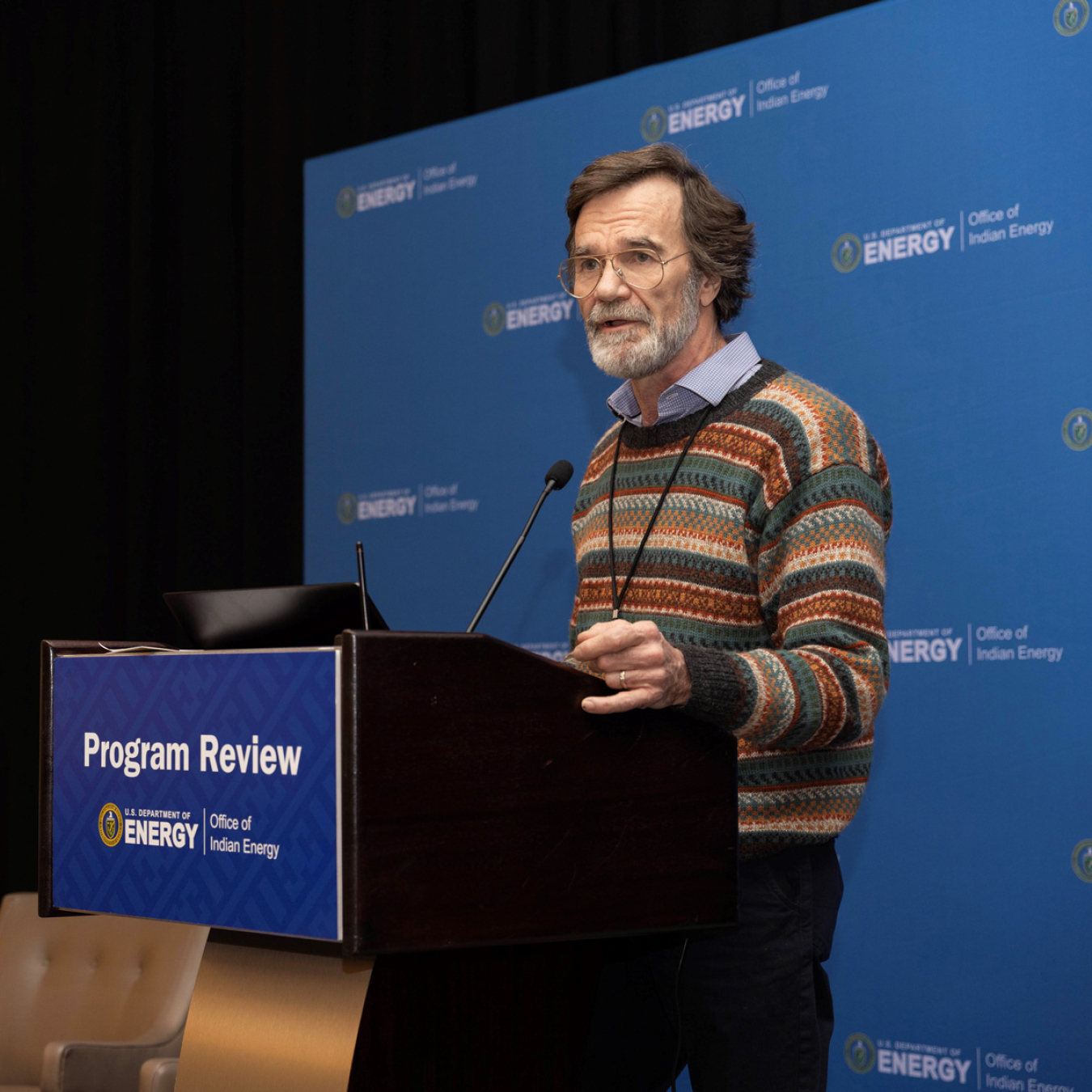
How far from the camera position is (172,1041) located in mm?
2756

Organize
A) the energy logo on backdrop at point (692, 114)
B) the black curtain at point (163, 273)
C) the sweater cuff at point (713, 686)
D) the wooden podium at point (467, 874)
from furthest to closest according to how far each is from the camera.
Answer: the black curtain at point (163, 273)
the energy logo on backdrop at point (692, 114)
the sweater cuff at point (713, 686)
the wooden podium at point (467, 874)

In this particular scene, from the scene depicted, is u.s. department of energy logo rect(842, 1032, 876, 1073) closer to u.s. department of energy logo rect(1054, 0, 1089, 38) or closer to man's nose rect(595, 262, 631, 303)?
man's nose rect(595, 262, 631, 303)

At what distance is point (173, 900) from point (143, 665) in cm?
22

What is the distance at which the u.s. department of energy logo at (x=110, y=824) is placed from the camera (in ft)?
4.24

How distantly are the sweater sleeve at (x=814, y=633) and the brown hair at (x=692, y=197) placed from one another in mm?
367

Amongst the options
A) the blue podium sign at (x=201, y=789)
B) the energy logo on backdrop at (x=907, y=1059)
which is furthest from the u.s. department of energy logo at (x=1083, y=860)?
the blue podium sign at (x=201, y=789)

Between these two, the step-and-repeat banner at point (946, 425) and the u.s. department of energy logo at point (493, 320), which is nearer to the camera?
the step-and-repeat banner at point (946, 425)

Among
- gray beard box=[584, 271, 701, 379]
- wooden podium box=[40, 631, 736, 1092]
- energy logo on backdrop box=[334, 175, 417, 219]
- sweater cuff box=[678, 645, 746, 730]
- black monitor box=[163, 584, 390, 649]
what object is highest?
energy logo on backdrop box=[334, 175, 417, 219]

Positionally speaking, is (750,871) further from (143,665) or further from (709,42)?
(709,42)

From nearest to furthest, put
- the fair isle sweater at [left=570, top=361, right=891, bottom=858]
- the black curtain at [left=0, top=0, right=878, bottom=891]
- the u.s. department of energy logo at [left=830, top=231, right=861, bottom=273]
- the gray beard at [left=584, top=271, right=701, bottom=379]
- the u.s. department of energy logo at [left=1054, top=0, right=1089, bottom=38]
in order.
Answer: the fair isle sweater at [left=570, top=361, right=891, bottom=858]
the gray beard at [left=584, top=271, right=701, bottom=379]
the u.s. department of energy logo at [left=1054, top=0, right=1089, bottom=38]
the u.s. department of energy logo at [left=830, top=231, right=861, bottom=273]
the black curtain at [left=0, top=0, right=878, bottom=891]

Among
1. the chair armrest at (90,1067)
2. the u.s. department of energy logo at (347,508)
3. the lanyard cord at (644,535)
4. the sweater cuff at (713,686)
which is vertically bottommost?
the chair armrest at (90,1067)

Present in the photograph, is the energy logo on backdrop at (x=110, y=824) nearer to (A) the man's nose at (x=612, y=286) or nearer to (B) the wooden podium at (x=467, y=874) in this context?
(B) the wooden podium at (x=467, y=874)

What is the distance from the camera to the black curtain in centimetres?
423

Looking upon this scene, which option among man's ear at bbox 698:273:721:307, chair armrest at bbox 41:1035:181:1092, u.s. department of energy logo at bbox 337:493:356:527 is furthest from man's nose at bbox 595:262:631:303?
u.s. department of energy logo at bbox 337:493:356:527
